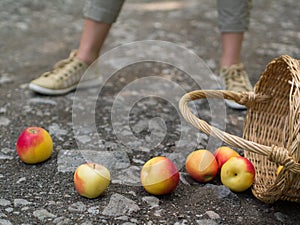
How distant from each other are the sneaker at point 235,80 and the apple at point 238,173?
0.74 metres

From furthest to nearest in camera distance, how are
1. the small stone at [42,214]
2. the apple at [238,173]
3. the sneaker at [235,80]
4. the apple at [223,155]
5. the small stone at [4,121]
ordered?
1. the sneaker at [235,80]
2. the small stone at [4,121]
3. the apple at [223,155]
4. the apple at [238,173]
5. the small stone at [42,214]

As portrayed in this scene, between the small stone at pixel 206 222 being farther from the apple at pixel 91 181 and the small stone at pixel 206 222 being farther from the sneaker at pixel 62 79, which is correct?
the sneaker at pixel 62 79

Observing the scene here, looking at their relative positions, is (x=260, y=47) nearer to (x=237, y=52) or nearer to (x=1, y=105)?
(x=237, y=52)

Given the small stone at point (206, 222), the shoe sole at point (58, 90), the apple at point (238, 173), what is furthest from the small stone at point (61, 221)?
the shoe sole at point (58, 90)

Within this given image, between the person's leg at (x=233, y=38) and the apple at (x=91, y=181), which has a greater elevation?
the person's leg at (x=233, y=38)

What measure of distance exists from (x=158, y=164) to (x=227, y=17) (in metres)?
1.13

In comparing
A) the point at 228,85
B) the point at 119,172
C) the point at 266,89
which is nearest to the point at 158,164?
the point at 119,172

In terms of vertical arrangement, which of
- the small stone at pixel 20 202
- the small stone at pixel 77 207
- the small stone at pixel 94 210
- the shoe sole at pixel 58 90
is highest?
the small stone at pixel 94 210

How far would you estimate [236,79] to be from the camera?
2410mm

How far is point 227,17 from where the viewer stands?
2385 millimetres

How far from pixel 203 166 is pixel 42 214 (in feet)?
1.97

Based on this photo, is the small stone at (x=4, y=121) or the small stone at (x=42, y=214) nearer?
the small stone at (x=42, y=214)

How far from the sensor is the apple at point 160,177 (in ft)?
5.12

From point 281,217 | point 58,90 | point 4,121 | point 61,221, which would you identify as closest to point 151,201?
point 61,221
